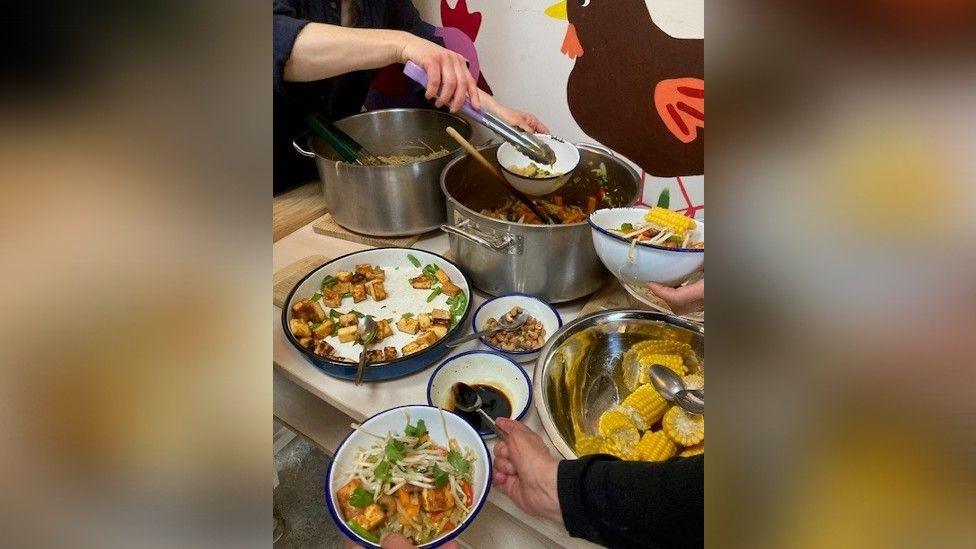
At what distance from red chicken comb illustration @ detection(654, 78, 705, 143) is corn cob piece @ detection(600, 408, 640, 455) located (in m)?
0.79

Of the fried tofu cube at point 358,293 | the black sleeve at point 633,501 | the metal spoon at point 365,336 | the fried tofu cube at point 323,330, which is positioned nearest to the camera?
the black sleeve at point 633,501

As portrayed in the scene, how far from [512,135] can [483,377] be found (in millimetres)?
581

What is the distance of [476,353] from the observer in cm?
108

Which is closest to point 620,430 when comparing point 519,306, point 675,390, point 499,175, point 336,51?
point 675,390

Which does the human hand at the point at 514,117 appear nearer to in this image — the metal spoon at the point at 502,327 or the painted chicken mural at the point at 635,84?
the painted chicken mural at the point at 635,84

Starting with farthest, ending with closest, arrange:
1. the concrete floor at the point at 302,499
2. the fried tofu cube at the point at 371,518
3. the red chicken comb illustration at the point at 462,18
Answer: the concrete floor at the point at 302,499 < the red chicken comb illustration at the point at 462,18 < the fried tofu cube at the point at 371,518

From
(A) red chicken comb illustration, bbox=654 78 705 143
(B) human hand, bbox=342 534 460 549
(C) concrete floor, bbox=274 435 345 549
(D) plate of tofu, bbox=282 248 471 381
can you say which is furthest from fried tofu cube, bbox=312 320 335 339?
(A) red chicken comb illustration, bbox=654 78 705 143

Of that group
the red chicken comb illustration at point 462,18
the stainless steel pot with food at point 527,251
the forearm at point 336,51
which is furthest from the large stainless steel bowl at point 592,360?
the red chicken comb illustration at point 462,18

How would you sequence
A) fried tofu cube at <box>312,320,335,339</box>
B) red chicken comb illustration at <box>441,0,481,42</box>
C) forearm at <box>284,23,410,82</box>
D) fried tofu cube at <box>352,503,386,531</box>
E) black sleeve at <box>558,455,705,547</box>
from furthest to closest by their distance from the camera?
red chicken comb illustration at <box>441,0,481,42</box>, forearm at <box>284,23,410,82</box>, fried tofu cube at <box>312,320,335,339</box>, fried tofu cube at <box>352,503,386,531</box>, black sleeve at <box>558,455,705,547</box>

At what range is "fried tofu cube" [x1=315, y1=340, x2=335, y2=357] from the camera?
1081 mm

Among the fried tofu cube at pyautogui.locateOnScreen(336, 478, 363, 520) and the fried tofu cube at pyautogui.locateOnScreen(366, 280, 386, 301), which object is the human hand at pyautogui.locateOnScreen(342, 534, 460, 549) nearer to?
the fried tofu cube at pyautogui.locateOnScreen(336, 478, 363, 520)

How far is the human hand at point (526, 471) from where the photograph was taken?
83 centimetres
